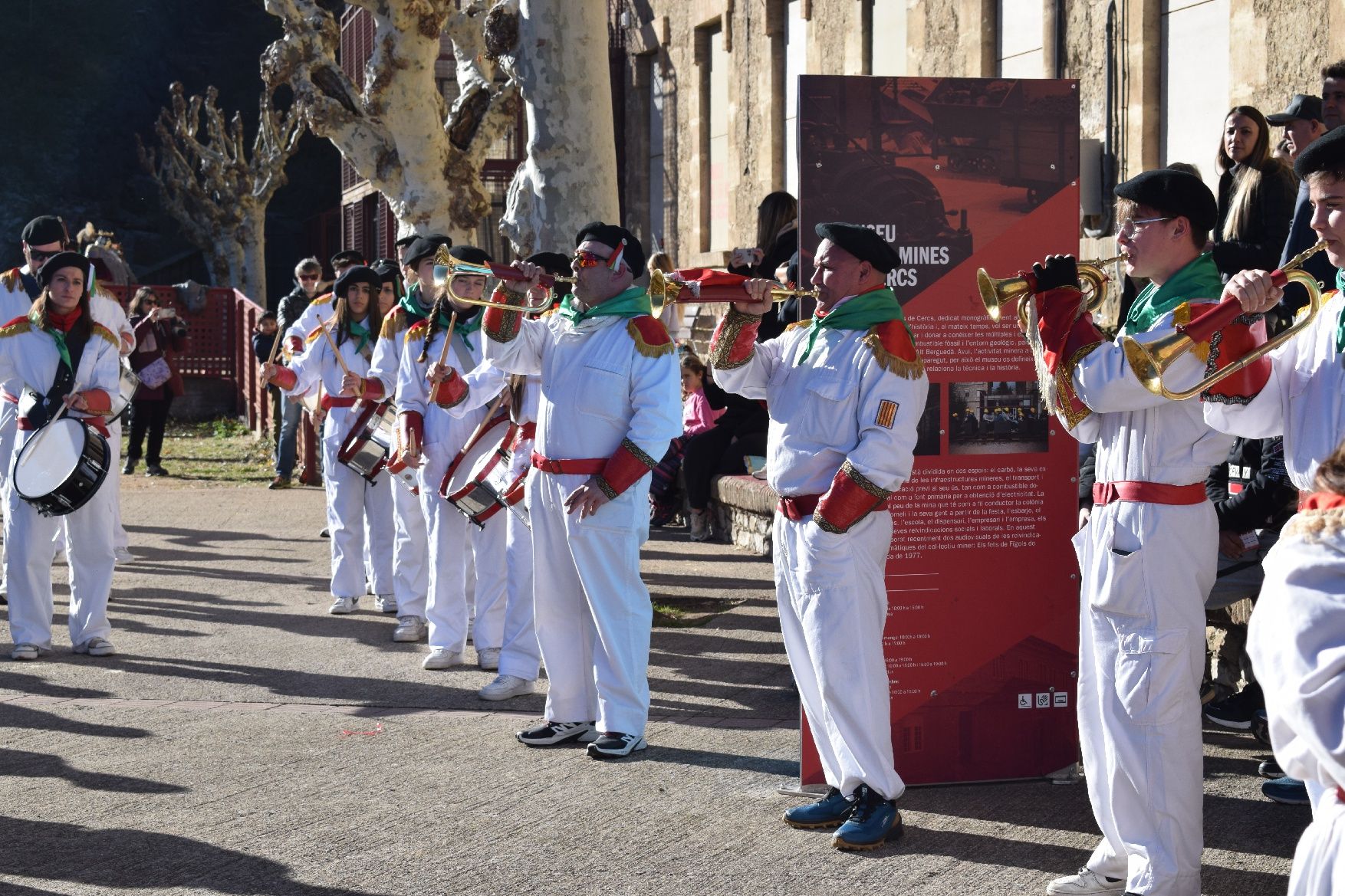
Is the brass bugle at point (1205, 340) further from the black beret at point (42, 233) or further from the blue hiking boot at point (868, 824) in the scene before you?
the black beret at point (42, 233)

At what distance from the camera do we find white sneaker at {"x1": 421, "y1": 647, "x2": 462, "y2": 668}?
25.5 feet

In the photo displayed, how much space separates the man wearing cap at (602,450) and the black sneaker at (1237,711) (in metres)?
2.25

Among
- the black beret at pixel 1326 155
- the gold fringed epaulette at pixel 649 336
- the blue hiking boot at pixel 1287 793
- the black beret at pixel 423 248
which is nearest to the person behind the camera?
the black beret at pixel 1326 155

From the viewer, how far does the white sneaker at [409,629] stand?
27.9 feet

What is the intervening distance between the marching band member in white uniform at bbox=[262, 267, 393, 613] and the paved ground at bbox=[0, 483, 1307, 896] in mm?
917

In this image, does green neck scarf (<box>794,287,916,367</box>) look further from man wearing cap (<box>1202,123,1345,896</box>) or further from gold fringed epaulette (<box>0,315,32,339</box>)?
gold fringed epaulette (<box>0,315,32,339</box>)

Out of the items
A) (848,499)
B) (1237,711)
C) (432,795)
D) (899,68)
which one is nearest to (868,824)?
(848,499)

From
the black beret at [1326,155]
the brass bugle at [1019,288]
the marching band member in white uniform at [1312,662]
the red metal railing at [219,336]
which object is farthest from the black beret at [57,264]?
the red metal railing at [219,336]

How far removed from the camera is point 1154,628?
4219 mm

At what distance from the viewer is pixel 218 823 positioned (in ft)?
17.2

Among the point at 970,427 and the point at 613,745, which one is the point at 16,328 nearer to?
the point at 613,745

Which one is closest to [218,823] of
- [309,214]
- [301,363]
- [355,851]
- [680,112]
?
[355,851]

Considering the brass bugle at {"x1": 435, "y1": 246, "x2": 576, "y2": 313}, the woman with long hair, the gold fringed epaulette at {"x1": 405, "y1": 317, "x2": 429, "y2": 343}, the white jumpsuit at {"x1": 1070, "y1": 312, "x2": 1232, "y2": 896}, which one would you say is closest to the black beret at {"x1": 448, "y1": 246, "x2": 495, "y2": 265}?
the gold fringed epaulette at {"x1": 405, "y1": 317, "x2": 429, "y2": 343}

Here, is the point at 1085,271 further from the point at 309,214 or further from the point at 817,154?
the point at 309,214
